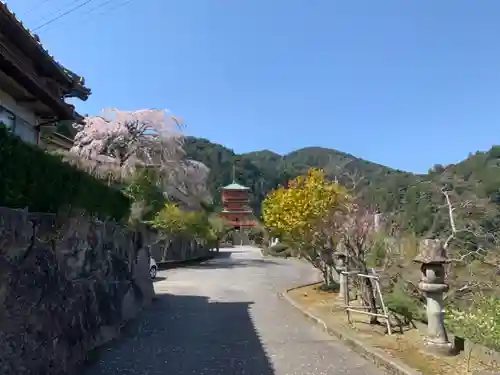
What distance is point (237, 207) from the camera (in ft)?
247

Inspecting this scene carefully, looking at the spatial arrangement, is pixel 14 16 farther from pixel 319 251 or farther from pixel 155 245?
pixel 155 245

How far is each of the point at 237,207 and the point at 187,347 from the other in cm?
6778

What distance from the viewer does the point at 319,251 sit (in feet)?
51.6

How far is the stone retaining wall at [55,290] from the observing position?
4.40 m

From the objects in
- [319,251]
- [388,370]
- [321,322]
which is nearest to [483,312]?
[388,370]

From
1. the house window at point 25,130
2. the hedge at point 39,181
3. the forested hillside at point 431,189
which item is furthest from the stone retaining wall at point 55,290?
the forested hillside at point 431,189

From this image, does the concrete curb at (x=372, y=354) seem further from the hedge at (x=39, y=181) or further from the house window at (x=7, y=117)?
the house window at (x=7, y=117)

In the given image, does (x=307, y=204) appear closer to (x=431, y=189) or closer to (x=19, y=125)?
(x=431, y=189)

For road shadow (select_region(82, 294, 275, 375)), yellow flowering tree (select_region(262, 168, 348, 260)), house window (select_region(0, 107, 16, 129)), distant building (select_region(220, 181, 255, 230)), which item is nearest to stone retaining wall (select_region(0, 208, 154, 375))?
road shadow (select_region(82, 294, 275, 375))

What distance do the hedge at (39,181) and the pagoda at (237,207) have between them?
6603 centimetres

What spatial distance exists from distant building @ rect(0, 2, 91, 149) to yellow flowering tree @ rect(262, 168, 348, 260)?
7.18 metres

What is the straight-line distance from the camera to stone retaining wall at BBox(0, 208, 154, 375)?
4.40 meters

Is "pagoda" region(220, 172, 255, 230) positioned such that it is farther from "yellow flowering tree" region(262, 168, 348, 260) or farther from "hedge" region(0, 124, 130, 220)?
"hedge" region(0, 124, 130, 220)

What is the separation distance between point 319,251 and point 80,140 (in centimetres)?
1658
